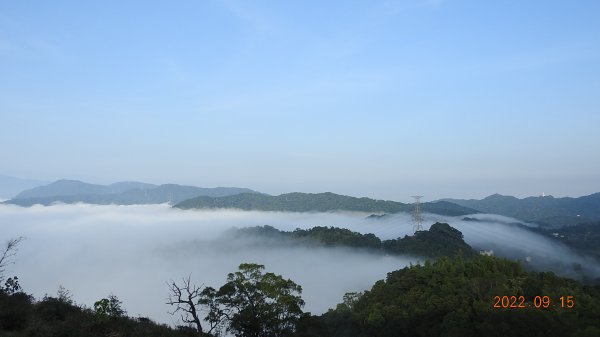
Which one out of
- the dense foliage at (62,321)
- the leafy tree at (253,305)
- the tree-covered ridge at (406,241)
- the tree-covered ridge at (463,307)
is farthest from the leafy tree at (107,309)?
the tree-covered ridge at (406,241)

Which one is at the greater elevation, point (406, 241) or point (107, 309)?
point (107, 309)

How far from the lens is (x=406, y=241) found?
13388cm

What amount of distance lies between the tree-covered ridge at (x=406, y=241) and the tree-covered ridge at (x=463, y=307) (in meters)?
42.7

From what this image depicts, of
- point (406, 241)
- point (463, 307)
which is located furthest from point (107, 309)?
point (406, 241)

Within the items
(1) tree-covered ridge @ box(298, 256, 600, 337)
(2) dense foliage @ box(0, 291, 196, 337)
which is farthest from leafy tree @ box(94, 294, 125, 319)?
(1) tree-covered ridge @ box(298, 256, 600, 337)

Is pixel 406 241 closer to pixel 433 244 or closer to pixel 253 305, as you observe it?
pixel 433 244

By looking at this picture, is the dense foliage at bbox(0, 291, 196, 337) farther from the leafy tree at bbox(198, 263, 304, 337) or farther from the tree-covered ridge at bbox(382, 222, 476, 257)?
the tree-covered ridge at bbox(382, 222, 476, 257)

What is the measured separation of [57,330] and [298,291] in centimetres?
1807

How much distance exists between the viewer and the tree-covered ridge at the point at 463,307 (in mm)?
34562

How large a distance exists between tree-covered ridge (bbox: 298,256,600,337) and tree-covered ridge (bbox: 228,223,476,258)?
4270 cm

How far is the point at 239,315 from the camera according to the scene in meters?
26.8

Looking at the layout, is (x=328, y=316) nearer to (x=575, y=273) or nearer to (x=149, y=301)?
(x=575, y=273)

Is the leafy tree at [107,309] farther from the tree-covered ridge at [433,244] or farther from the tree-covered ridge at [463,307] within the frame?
the tree-covered ridge at [433,244]

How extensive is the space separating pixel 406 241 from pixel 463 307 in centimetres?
9336
